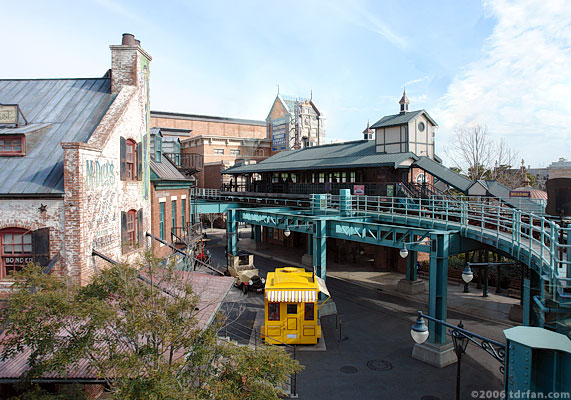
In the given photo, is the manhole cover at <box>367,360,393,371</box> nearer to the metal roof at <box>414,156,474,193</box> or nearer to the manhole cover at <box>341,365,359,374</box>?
the manhole cover at <box>341,365,359,374</box>

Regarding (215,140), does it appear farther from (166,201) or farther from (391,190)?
(166,201)

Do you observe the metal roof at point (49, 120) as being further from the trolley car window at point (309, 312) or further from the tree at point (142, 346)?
the trolley car window at point (309, 312)

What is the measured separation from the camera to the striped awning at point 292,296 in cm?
1691

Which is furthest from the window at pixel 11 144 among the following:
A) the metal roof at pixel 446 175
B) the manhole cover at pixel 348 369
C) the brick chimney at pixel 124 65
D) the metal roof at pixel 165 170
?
the metal roof at pixel 446 175

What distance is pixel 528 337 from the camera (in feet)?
22.6

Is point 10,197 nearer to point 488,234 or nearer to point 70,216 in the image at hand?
point 70,216

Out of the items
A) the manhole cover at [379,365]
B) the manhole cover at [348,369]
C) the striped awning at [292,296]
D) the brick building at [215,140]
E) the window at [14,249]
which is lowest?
the manhole cover at [348,369]

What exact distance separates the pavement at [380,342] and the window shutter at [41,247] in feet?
20.8

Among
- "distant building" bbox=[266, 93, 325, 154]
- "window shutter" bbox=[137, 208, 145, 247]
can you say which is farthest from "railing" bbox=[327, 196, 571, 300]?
"distant building" bbox=[266, 93, 325, 154]

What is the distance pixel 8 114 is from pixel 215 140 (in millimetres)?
56232

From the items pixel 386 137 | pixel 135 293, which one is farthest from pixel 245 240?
pixel 135 293

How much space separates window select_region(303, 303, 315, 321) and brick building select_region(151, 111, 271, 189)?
4283 centimetres

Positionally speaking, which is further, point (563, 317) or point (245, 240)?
point (245, 240)

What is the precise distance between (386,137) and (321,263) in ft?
55.3
